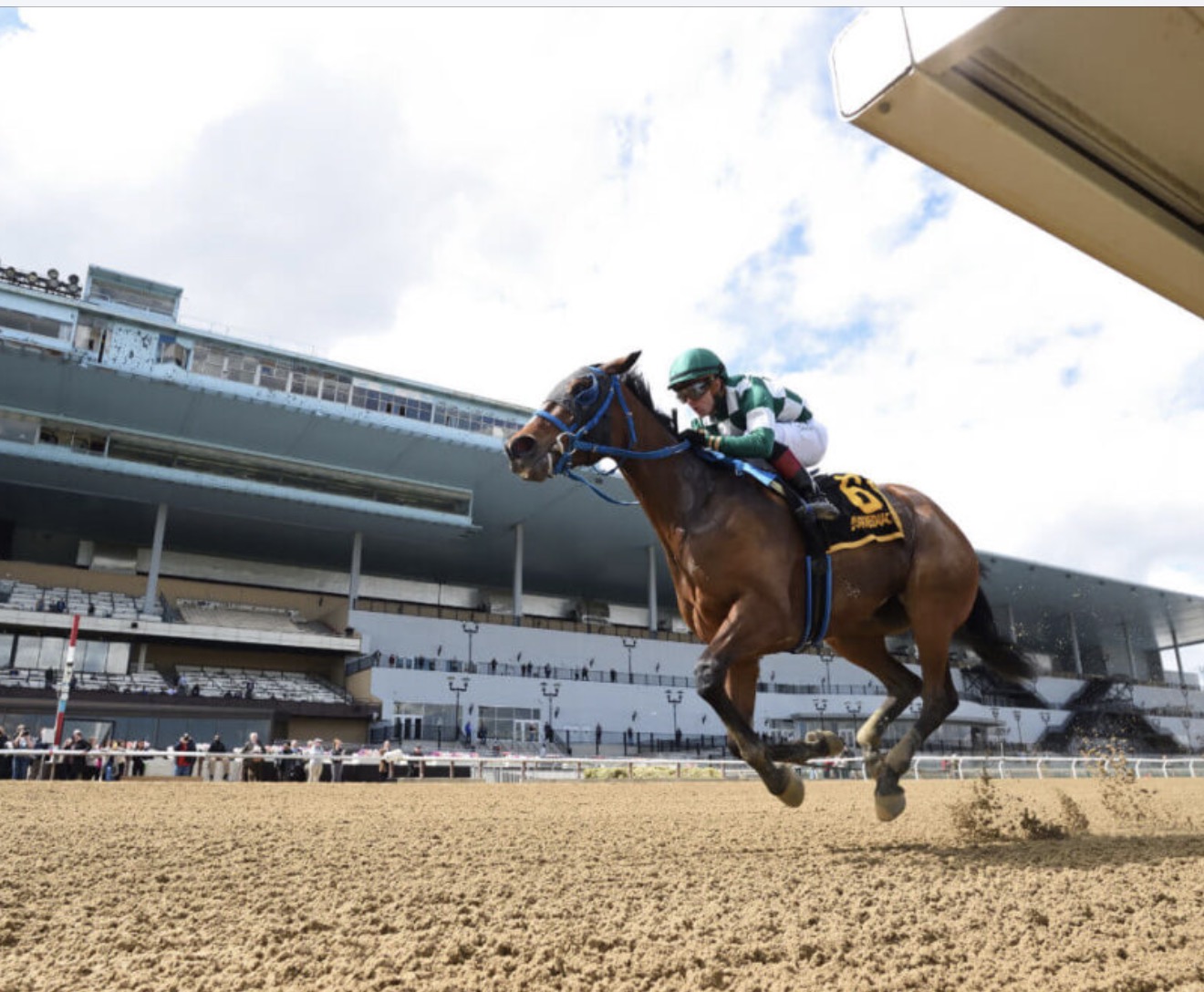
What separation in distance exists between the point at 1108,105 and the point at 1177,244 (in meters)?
0.47

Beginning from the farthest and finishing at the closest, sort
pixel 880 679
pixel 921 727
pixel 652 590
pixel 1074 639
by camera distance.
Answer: pixel 1074 639 < pixel 652 590 < pixel 880 679 < pixel 921 727

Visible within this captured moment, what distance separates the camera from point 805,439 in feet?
18.4

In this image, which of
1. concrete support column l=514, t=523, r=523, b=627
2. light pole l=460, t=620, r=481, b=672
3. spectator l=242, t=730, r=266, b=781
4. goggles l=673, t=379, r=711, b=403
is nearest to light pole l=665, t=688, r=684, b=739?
concrete support column l=514, t=523, r=523, b=627

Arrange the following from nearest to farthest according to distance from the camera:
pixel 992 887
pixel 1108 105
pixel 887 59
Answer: pixel 887 59, pixel 1108 105, pixel 992 887

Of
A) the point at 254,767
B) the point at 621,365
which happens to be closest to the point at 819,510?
the point at 621,365

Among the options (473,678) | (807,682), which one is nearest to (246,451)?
(473,678)

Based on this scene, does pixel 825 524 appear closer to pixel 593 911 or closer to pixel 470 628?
pixel 593 911

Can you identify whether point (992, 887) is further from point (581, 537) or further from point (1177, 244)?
point (581, 537)

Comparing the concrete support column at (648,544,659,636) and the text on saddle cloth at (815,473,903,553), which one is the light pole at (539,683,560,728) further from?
the text on saddle cloth at (815,473,903,553)

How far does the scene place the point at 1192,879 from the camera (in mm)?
3535

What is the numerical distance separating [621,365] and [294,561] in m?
44.0

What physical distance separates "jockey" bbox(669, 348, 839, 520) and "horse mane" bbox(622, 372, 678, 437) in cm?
11

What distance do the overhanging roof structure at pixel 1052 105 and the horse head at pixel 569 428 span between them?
307 centimetres

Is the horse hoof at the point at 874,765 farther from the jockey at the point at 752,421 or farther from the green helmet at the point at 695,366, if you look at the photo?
the green helmet at the point at 695,366
